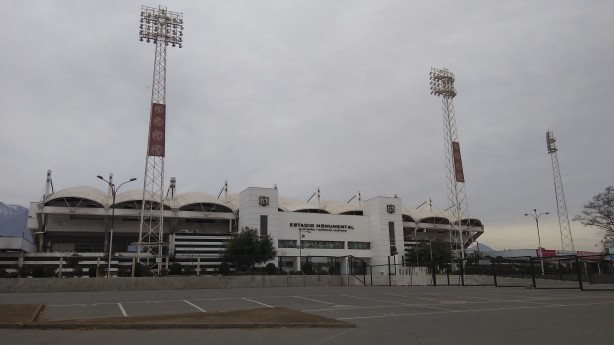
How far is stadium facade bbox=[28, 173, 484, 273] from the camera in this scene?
8344cm

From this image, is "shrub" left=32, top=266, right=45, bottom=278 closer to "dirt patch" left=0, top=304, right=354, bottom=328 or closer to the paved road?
the paved road

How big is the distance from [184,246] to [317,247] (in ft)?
81.8

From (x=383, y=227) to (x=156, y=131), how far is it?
51.4 metres

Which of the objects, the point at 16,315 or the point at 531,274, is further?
the point at 531,274

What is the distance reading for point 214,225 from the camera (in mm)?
97125

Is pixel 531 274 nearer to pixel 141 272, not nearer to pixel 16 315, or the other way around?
pixel 16 315

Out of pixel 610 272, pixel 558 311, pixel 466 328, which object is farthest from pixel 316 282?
pixel 466 328

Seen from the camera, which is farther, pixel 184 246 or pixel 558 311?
pixel 184 246

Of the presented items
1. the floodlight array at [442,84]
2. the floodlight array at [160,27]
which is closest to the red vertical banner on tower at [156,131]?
the floodlight array at [160,27]

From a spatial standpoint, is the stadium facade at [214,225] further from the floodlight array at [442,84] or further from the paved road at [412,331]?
the paved road at [412,331]

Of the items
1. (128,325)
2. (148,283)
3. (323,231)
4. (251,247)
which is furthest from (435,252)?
(128,325)

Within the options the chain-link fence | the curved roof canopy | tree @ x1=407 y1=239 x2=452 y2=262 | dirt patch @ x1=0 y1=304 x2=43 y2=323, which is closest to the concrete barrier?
the chain-link fence

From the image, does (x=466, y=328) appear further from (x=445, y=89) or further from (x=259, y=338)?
(x=445, y=89)

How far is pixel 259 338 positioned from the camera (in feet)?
29.7
